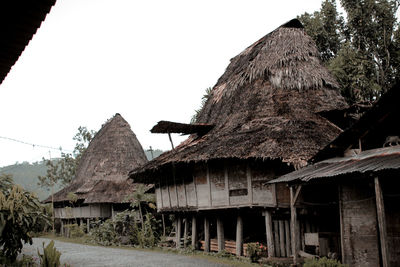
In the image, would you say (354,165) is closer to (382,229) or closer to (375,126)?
(375,126)

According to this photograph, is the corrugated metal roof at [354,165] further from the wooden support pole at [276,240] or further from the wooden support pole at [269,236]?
the wooden support pole at [276,240]

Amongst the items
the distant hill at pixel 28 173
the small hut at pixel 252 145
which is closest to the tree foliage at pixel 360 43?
the small hut at pixel 252 145

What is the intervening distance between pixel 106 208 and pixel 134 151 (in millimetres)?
5296

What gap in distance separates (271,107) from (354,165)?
26.2 feet

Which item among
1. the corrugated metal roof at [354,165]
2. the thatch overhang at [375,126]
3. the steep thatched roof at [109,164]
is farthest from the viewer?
the steep thatched roof at [109,164]

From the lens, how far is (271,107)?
57.7 ft

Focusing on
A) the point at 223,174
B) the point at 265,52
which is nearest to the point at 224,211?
the point at 223,174

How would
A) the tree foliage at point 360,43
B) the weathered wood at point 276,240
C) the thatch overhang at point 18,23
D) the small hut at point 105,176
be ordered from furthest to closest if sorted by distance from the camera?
the small hut at point 105,176 → the tree foliage at point 360,43 → the weathered wood at point 276,240 → the thatch overhang at point 18,23

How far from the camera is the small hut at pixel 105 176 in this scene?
28.5 m

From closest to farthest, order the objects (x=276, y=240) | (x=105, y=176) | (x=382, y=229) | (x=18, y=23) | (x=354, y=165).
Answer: (x=18, y=23)
(x=382, y=229)
(x=354, y=165)
(x=276, y=240)
(x=105, y=176)

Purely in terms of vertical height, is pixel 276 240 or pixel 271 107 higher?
pixel 271 107

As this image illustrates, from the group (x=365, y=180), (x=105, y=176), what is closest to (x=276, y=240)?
(x=365, y=180)

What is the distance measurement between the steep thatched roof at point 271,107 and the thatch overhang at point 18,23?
36.4ft

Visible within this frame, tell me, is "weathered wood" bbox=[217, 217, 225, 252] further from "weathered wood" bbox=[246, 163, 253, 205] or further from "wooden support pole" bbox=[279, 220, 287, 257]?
"wooden support pole" bbox=[279, 220, 287, 257]
